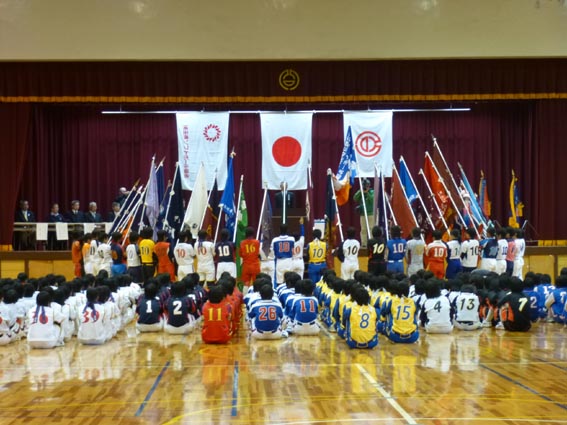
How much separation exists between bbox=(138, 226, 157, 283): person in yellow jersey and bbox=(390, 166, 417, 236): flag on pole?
6.77 meters

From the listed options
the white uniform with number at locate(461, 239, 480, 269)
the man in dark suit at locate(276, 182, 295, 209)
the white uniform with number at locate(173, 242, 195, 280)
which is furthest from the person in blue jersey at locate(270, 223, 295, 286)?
the man in dark suit at locate(276, 182, 295, 209)

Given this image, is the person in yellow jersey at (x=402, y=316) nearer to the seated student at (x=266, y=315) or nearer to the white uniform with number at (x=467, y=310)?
the white uniform with number at (x=467, y=310)

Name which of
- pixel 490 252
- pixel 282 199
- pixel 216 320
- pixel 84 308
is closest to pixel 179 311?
pixel 216 320

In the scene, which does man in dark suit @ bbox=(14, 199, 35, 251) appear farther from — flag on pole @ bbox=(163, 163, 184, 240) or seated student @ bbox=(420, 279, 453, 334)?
seated student @ bbox=(420, 279, 453, 334)

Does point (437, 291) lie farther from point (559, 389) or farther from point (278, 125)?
point (278, 125)

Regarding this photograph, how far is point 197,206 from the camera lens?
21125mm

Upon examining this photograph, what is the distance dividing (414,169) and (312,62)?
274 inches

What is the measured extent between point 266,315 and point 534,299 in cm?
595

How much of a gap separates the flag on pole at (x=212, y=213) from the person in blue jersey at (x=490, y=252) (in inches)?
295

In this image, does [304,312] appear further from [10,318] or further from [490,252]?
[490,252]

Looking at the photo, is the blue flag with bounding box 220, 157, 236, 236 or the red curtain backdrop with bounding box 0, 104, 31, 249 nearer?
the blue flag with bounding box 220, 157, 236, 236

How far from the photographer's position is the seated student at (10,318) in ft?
45.3

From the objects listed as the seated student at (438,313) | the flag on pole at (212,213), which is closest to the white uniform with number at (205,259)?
the flag on pole at (212,213)

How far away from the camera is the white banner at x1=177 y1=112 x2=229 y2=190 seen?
2392 centimetres
